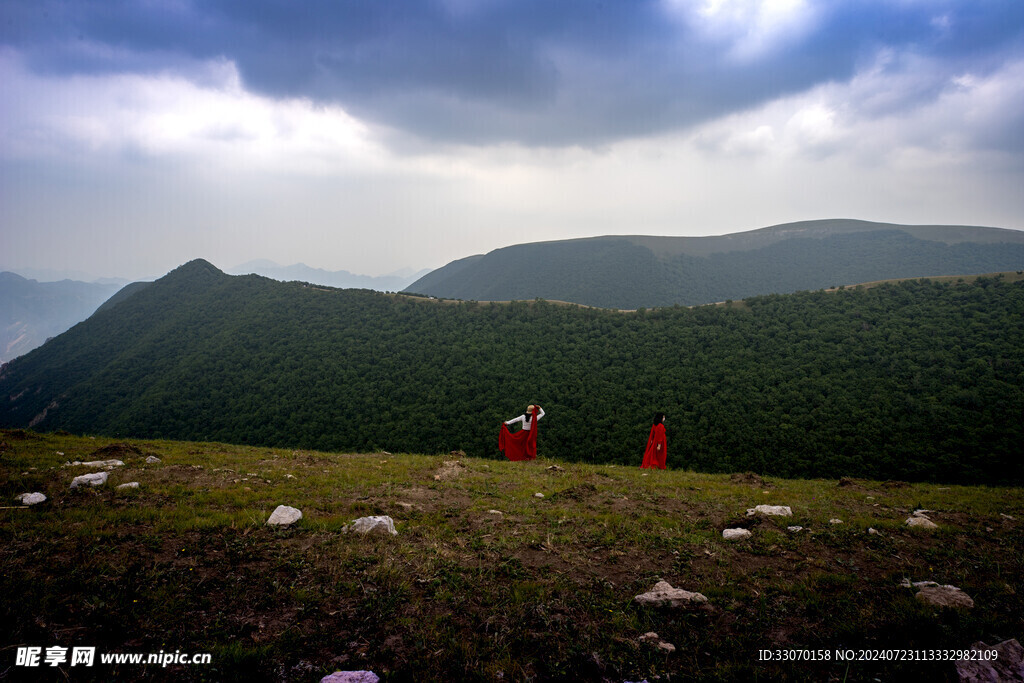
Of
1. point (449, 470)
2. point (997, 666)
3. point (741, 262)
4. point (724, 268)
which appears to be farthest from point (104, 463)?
point (741, 262)

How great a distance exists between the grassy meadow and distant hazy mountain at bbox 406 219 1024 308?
5288 inches

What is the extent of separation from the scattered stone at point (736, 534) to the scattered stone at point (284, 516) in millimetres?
8341

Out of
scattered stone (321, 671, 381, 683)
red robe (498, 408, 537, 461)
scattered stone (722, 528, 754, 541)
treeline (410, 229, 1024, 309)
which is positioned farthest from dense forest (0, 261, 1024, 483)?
treeline (410, 229, 1024, 309)

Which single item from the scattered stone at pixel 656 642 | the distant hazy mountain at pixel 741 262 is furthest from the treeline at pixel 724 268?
the scattered stone at pixel 656 642

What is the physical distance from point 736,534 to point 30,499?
43.3 feet

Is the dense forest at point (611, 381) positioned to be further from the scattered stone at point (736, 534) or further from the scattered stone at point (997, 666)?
the scattered stone at point (997, 666)

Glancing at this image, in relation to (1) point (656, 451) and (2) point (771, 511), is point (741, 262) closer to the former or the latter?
(1) point (656, 451)

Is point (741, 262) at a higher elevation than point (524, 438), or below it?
higher

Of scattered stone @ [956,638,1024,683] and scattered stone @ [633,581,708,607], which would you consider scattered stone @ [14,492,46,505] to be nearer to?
scattered stone @ [633,581,708,607]

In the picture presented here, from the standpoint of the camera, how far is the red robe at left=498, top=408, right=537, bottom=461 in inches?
651

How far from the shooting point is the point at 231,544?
20.5 feet

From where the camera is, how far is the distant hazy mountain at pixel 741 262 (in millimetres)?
130375

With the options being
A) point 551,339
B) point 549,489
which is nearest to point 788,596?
point 549,489

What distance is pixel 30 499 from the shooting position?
6.96m
